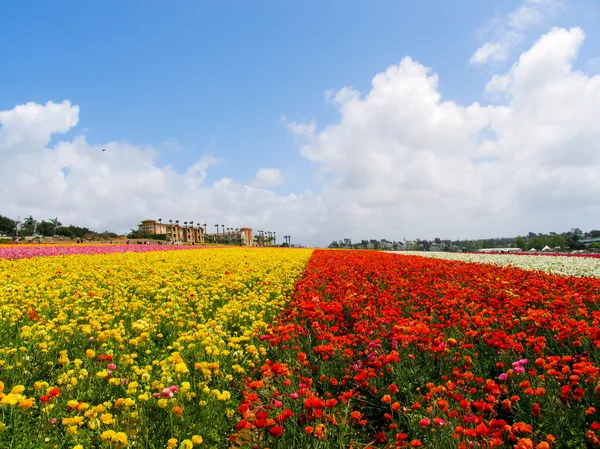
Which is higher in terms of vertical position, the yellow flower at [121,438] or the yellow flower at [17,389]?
the yellow flower at [17,389]

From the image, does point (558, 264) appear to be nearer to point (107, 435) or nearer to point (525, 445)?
point (525, 445)

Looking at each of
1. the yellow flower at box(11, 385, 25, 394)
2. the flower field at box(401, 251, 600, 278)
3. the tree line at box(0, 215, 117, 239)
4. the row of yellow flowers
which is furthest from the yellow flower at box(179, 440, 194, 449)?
the tree line at box(0, 215, 117, 239)

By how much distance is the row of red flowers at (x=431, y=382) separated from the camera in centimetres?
286

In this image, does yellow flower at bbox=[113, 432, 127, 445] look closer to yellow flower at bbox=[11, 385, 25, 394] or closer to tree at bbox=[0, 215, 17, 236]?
yellow flower at bbox=[11, 385, 25, 394]

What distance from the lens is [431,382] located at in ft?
12.6

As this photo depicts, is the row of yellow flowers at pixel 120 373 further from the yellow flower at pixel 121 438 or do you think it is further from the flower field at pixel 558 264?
the flower field at pixel 558 264

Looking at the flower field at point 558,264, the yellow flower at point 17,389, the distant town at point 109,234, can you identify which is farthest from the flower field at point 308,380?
the distant town at point 109,234

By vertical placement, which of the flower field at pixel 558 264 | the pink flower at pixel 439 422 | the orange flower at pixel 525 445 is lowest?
the pink flower at pixel 439 422

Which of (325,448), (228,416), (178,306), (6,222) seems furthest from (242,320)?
(6,222)

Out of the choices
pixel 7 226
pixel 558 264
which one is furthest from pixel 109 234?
pixel 558 264

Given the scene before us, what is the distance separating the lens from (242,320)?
20.7 ft

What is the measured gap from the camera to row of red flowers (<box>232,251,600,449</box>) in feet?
9.39

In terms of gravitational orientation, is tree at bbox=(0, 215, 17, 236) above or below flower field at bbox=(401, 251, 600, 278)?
above

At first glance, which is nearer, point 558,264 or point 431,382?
point 431,382
